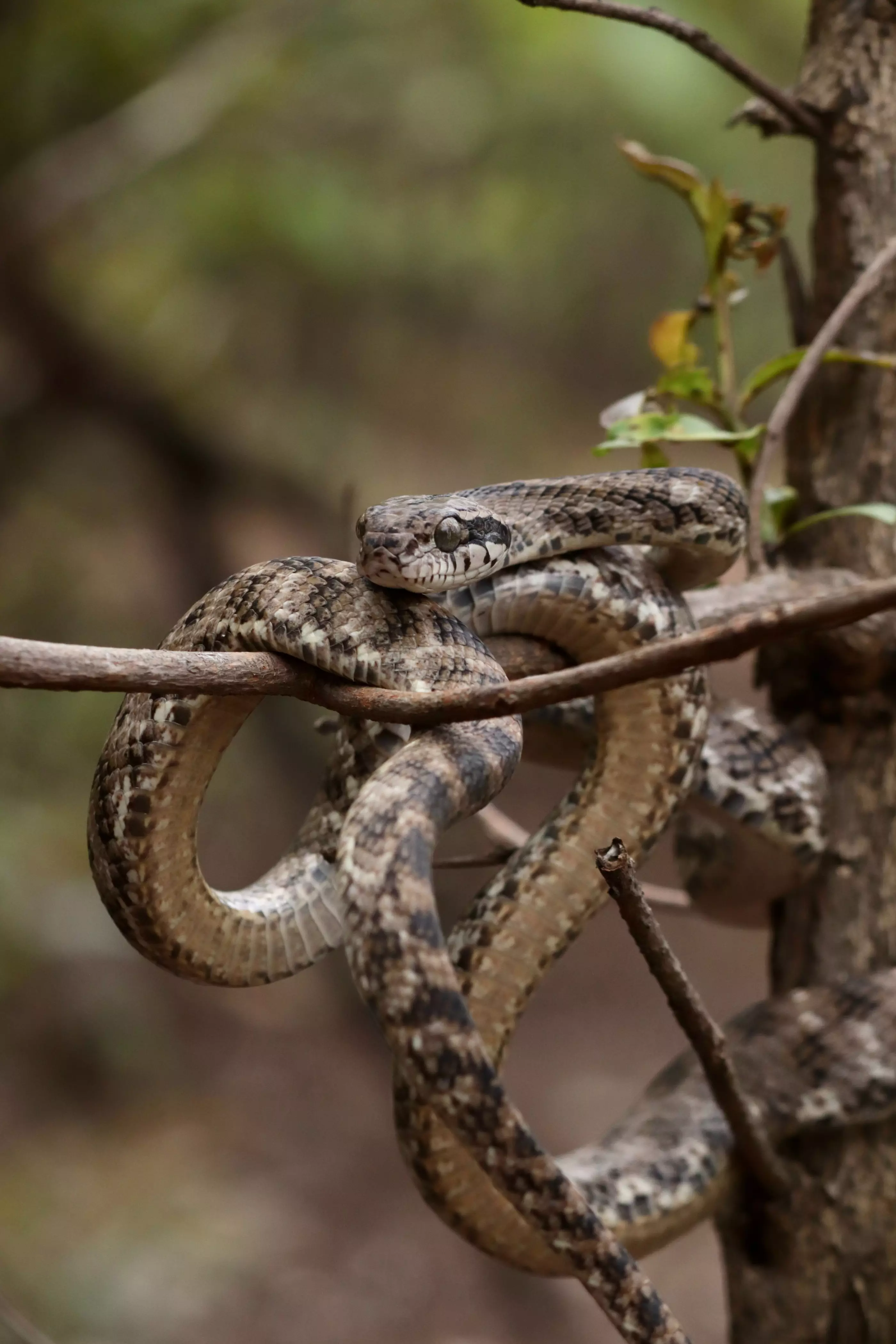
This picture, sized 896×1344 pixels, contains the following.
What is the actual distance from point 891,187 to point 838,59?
0.26 m

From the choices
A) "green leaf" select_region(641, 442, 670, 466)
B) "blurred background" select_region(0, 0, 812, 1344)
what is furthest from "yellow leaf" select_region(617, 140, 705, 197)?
"blurred background" select_region(0, 0, 812, 1344)

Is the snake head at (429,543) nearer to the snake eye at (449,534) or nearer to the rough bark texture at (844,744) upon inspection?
the snake eye at (449,534)

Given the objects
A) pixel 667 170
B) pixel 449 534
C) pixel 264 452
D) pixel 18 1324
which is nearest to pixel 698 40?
pixel 667 170

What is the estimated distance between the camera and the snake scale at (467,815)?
104 cm

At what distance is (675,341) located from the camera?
231 cm

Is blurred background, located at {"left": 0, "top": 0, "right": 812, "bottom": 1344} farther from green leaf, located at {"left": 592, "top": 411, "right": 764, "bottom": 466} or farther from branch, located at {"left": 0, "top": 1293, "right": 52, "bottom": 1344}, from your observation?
green leaf, located at {"left": 592, "top": 411, "right": 764, "bottom": 466}

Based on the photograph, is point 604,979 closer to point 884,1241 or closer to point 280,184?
point 280,184

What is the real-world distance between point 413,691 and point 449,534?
26 centimetres

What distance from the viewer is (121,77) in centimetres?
556

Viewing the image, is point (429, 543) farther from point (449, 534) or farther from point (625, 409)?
point (625, 409)

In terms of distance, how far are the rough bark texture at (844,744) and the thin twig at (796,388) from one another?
0.16 m

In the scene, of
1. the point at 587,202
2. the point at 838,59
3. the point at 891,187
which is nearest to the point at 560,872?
the point at 891,187

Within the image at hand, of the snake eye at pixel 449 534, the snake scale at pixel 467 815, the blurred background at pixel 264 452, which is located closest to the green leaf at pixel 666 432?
the snake scale at pixel 467 815

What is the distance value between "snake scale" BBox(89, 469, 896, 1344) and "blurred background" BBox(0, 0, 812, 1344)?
3036 millimetres
